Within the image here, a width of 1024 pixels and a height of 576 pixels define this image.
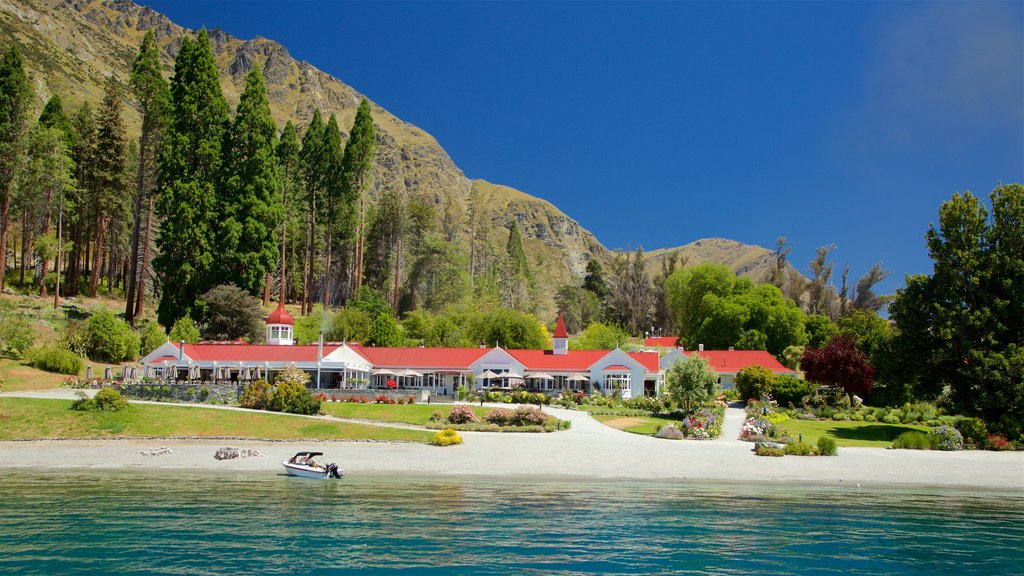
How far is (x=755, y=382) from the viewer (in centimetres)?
5519

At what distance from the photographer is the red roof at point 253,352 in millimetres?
54625

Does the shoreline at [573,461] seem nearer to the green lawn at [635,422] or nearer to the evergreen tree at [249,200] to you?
the green lawn at [635,422]

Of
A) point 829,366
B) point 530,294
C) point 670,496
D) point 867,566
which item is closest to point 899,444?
point 829,366

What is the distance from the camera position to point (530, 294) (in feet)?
424

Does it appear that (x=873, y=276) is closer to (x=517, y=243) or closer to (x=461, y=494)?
(x=517, y=243)

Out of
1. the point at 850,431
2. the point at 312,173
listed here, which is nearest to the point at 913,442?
the point at 850,431

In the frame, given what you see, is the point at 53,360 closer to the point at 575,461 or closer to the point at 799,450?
the point at 575,461

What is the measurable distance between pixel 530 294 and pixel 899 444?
93.3 meters

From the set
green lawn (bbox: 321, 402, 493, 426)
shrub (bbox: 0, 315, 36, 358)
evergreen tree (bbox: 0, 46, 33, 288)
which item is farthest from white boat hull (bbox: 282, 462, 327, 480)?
evergreen tree (bbox: 0, 46, 33, 288)

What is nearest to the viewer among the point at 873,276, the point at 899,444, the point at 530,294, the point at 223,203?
the point at 899,444

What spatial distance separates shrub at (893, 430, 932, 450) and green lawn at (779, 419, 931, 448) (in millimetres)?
683

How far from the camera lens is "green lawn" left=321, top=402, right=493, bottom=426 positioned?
4175 centimetres

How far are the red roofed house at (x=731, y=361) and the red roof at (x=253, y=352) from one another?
3099cm

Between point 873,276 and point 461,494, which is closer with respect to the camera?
point 461,494
